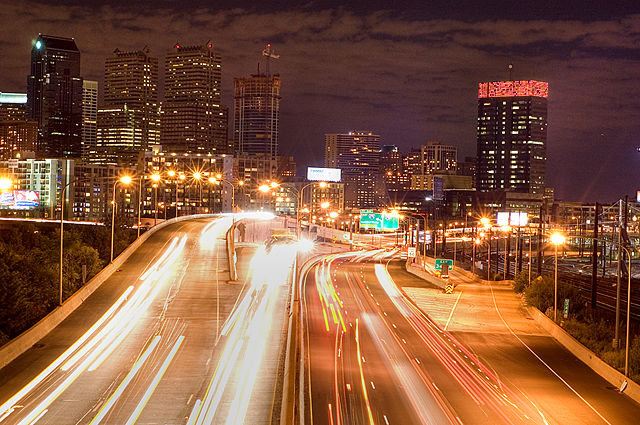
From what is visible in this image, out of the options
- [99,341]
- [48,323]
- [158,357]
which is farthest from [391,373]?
[48,323]

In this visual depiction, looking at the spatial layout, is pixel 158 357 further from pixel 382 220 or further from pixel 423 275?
pixel 382 220

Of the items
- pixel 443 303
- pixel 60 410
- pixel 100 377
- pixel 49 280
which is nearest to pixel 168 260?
pixel 49 280

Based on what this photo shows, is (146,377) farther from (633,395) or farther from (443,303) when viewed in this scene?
(443,303)

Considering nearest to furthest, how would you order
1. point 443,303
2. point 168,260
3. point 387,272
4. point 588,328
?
1. point 588,328
2. point 443,303
3. point 168,260
4. point 387,272

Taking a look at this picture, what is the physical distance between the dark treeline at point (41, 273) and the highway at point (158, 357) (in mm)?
2667

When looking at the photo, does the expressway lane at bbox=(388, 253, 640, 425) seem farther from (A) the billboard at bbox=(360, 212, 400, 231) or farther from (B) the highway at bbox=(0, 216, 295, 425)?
(A) the billboard at bbox=(360, 212, 400, 231)

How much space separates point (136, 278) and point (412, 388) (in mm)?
30076

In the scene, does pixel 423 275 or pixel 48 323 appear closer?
pixel 48 323

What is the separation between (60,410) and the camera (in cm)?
2538

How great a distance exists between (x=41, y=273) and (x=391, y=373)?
27.5 metres

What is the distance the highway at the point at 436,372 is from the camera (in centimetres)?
2778

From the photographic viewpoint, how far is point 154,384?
94.3ft

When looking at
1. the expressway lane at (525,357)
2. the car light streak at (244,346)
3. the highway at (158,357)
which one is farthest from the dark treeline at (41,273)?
the expressway lane at (525,357)

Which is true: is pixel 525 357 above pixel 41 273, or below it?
below
